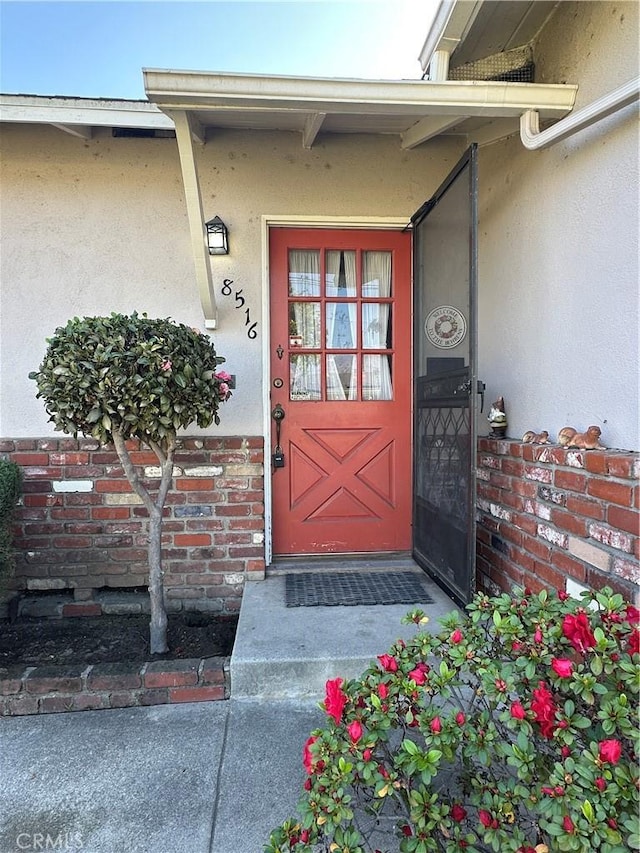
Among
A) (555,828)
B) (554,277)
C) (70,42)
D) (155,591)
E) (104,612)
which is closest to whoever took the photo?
(555,828)

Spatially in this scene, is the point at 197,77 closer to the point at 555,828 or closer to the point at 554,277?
the point at 554,277

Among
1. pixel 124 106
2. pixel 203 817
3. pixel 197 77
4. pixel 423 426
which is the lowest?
pixel 203 817

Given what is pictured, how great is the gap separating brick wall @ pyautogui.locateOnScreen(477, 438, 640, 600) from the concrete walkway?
51 cm

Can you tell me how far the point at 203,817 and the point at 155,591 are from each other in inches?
38.8

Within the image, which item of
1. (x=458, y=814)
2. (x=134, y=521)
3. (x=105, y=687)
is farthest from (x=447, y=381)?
(x=105, y=687)

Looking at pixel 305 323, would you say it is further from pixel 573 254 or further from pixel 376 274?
pixel 573 254

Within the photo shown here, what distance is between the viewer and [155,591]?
88.3 inches

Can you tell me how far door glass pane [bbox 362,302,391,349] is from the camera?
119 inches

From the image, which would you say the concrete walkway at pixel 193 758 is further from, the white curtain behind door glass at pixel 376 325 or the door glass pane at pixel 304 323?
the door glass pane at pixel 304 323

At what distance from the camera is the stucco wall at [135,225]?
269 cm

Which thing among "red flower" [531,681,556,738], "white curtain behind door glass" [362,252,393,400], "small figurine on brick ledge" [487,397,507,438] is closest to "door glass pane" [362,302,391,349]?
"white curtain behind door glass" [362,252,393,400]

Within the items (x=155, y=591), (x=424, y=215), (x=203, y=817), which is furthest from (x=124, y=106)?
(x=203, y=817)

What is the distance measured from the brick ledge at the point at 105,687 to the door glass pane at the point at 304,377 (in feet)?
5.17

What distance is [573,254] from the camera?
6.33 ft
